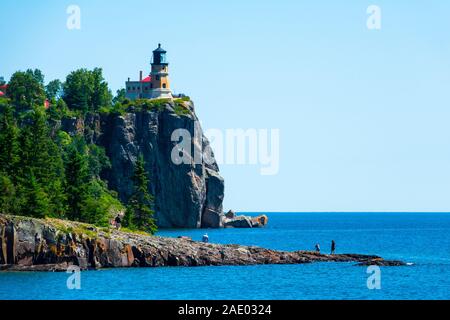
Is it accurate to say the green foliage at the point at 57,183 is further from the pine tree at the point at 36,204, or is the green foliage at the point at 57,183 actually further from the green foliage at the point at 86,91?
the green foliage at the point at 86,91

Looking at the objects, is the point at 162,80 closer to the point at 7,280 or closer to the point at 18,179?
the point at 18,179

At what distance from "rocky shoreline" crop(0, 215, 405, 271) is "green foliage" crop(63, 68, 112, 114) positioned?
322 feet

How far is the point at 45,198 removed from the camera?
94875mm

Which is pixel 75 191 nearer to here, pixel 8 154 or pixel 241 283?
pixel 8 154

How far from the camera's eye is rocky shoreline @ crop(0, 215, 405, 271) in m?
82.7

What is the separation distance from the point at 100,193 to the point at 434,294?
3507 inches

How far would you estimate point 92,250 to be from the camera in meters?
86.1

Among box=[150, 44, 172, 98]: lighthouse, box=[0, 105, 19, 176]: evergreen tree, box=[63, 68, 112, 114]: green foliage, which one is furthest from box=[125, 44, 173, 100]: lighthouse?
box=[0, 105, 19, 176]: evergreen tree

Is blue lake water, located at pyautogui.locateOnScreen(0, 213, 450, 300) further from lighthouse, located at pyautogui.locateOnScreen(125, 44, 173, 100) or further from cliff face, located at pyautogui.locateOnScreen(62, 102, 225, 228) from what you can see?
lighthouse, located at pyautogui.locateOnScreen(125, 44, 173, 100)

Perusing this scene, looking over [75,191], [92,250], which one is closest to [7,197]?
[75,191]

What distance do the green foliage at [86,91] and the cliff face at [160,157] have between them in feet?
26.1

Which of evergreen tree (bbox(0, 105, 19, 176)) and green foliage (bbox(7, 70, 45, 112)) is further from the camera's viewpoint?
green foliage (bbox(7, 70, 45, 112))

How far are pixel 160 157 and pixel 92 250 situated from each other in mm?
93458
